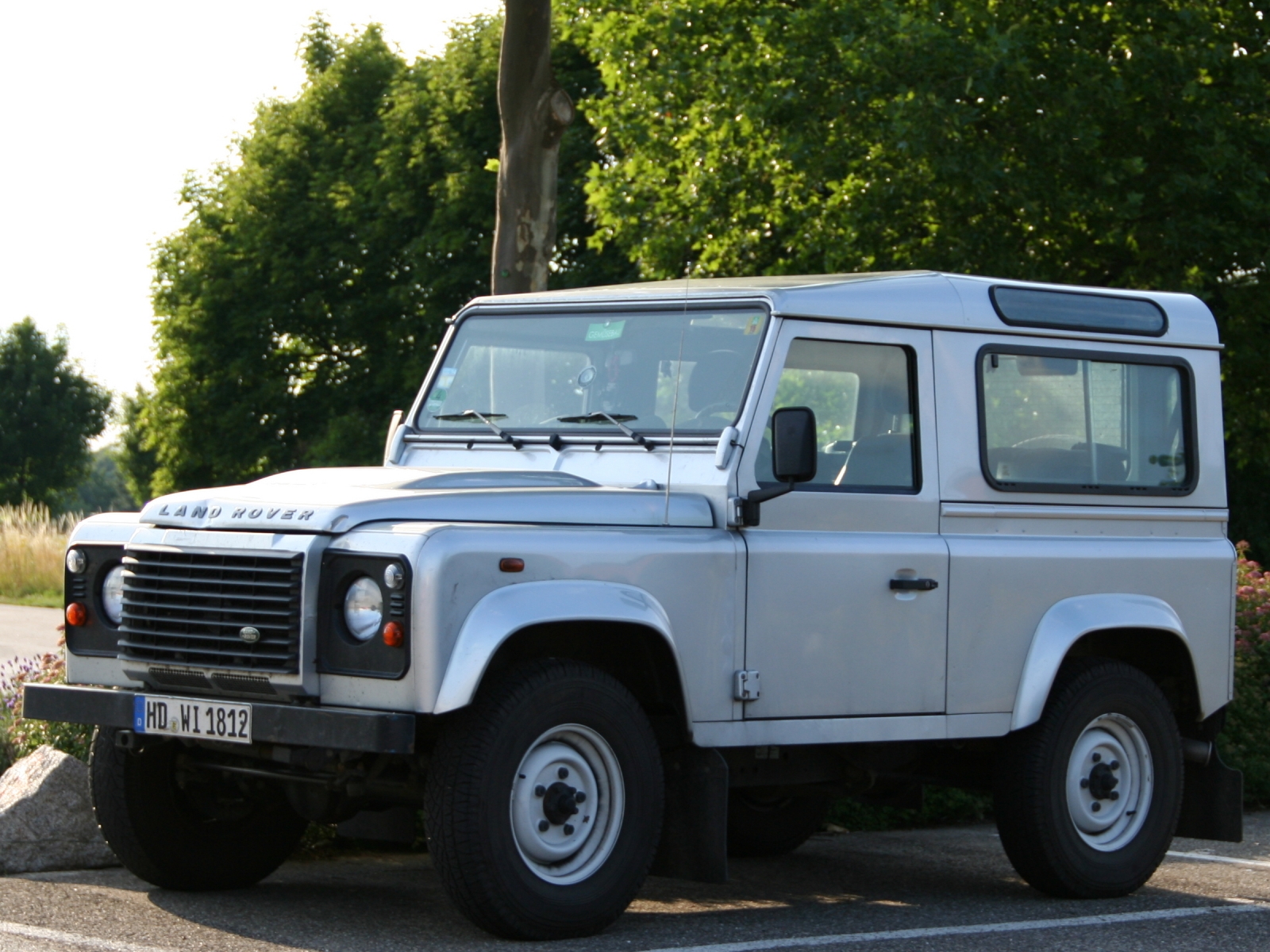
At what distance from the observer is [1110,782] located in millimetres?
7766

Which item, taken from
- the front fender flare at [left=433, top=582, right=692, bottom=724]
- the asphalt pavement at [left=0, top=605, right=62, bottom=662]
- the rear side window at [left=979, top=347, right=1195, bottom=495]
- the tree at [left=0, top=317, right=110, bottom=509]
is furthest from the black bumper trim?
the tree at [left=0, top=317, right=110, bottom=509]

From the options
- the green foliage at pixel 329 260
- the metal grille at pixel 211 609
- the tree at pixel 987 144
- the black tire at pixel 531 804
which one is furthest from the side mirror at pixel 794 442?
the green foliage at pixel 329 260

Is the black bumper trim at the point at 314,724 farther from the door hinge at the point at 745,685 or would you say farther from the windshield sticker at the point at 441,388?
the windshield sticker at the point at 441,388

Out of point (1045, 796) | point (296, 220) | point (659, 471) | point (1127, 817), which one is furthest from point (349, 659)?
point (296, 220)

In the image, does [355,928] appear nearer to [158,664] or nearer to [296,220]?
[158,664]

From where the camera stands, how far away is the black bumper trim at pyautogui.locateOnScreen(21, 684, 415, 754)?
5.75 m

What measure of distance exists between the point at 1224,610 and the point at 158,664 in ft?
15.1

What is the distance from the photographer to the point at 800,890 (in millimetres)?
7809

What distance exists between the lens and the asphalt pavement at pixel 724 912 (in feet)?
20.6

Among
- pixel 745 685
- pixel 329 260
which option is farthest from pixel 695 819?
pixel 329 260

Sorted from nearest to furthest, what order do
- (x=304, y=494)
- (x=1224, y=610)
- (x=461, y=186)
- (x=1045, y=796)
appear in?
1. (x=304, y=494)
2. (x=1045, y=796)
3. (x=1224, y=610)
4. (x=461, y=186)

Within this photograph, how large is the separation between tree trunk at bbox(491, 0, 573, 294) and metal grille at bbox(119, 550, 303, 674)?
5.30 metres

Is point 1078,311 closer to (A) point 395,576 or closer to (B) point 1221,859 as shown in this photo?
(B) point 1221,859

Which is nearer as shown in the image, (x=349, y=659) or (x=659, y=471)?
(x=349, y=659)
